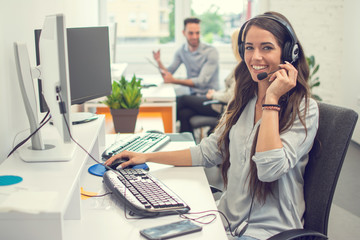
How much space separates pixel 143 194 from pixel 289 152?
0.47 m

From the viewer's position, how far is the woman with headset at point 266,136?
56.5 inches

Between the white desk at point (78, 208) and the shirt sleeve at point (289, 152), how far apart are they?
201 millimetres

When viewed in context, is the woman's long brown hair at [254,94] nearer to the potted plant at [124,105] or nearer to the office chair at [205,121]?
the potted plant at [124,105]

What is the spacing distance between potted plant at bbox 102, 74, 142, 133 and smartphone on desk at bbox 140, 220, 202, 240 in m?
1.20

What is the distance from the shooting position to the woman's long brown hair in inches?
59.1

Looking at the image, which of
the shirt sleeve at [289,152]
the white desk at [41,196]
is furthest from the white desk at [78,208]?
the shirt sleeve at [289,152]

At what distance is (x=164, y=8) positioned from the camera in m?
5.53

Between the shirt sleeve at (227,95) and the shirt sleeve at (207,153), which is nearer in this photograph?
the shirt sleeve at (207,153)

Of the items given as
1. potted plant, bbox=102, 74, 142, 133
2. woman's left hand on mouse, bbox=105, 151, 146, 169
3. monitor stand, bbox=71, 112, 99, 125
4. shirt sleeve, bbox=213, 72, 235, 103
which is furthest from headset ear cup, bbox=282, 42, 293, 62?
shirt sleeve, bbox=213, 72, 235, 103

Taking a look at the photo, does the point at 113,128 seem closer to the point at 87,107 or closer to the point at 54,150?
the point at 87,107

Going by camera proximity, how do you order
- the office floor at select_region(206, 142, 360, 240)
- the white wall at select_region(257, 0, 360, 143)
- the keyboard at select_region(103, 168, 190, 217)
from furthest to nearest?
the white wall at select_region(257, 0, 360, 143), the office floor at select_region(206, 142, 360, 240), the keyboard at select_region(103, 168, 190, 217)

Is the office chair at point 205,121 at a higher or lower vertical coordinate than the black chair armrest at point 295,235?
lower

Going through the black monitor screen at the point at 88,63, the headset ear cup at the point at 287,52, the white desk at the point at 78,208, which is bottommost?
the white desk at the point at 78,208

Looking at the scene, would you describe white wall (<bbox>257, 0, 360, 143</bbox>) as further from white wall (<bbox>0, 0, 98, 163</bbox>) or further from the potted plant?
white wall (<bbox>0, 0, 98, 163</bbox>)
